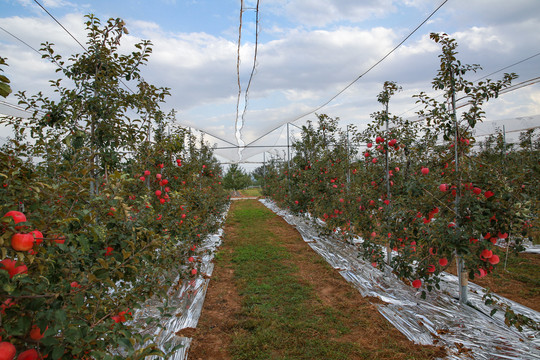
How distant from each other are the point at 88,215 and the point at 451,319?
343cm

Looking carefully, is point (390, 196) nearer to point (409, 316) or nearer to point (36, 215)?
point (409, 316)

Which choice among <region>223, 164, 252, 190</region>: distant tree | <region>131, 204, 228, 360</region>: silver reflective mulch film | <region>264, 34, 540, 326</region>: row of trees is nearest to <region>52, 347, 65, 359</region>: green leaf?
<region>131, 204, 228, 360</region>: silver reflective mulch film

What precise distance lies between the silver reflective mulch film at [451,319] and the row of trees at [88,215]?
244 centimetres

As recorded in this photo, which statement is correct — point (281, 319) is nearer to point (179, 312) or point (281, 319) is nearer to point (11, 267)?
point (179, 312)

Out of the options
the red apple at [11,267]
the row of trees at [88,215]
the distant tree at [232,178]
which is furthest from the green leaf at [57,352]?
the distant tree at [232,178]

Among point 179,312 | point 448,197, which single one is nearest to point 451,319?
point 448,197

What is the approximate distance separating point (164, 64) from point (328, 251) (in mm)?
4655

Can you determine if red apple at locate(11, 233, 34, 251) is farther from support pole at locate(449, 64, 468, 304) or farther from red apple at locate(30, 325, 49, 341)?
support pole at locate(449, 64, 468, 304)

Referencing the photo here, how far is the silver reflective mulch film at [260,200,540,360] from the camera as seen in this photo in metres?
2.47

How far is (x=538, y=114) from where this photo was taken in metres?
8.46

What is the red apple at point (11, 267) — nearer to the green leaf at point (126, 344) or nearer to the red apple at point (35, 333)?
the red apple at point (35, 333)

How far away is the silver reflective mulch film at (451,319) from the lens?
247cm

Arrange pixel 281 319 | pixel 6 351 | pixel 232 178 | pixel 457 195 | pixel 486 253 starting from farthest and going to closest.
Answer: pixel 232 178, pixel 281 319, pixel 457 195, pixel 486 253, pixel 6 351

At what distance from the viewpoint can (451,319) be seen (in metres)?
2.97
